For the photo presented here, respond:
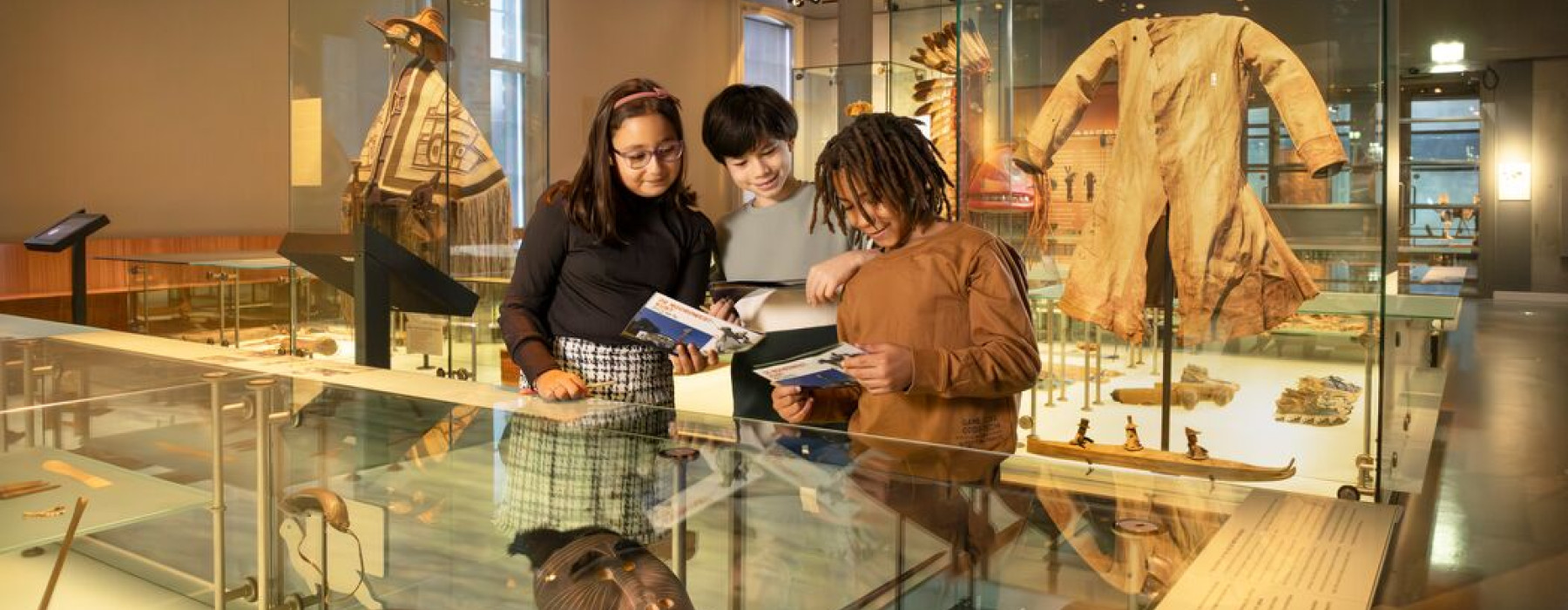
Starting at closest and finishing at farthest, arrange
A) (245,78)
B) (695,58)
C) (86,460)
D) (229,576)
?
(229,576) → (86,460) → (245,78) → (695,58)

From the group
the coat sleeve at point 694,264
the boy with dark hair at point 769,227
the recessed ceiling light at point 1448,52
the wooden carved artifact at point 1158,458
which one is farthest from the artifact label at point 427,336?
the recessed ceiling light at point 1448,52

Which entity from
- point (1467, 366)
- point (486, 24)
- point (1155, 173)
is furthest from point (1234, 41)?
point (1467, 366)

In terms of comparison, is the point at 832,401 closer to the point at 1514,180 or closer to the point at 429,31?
the point at 429,31

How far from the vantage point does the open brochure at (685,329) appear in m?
2.00

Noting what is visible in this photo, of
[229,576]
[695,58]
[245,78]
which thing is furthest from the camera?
[695,58]

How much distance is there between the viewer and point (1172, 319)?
3.54 meters

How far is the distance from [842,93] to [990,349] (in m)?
5.71

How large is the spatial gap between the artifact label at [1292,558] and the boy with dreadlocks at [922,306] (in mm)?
594

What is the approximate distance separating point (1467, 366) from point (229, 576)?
8.02m

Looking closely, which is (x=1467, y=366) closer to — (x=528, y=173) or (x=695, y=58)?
(x=528, y=173)

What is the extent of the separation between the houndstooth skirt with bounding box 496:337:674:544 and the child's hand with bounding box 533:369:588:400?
195 millimetres

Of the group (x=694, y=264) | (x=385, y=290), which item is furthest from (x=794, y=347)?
(x=385, y=290)

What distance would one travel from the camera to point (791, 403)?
2033 mm

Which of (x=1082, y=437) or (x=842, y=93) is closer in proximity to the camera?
(x=1082, y=437)
